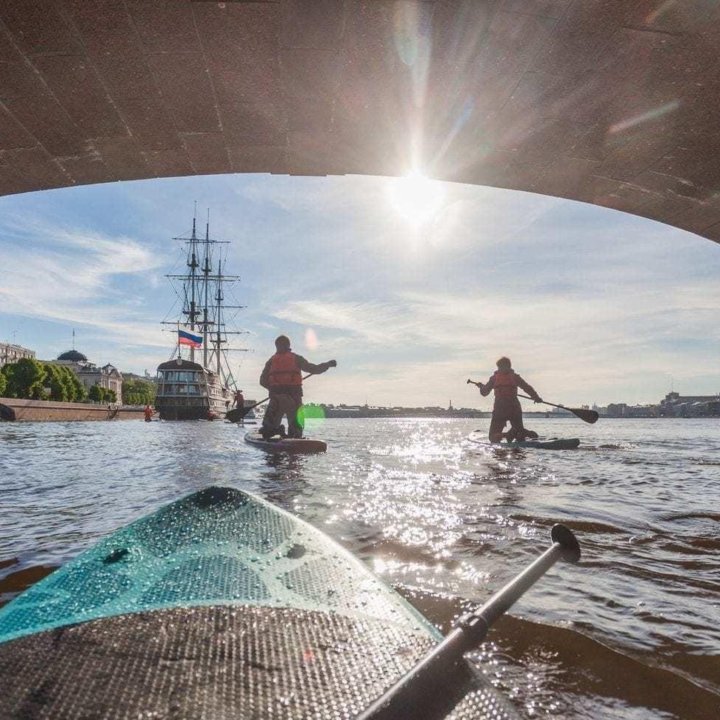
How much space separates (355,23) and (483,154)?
69.1 inches

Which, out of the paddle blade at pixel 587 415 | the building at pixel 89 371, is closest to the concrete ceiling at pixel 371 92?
the paddle blade at pixel 587 415

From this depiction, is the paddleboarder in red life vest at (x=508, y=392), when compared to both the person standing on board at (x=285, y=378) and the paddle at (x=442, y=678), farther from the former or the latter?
the paddle at (x=442, y=678)

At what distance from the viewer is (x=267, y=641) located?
1.30m

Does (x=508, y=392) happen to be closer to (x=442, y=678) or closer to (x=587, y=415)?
(x=587, y=415)

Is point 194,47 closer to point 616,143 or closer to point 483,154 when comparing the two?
point 483,154

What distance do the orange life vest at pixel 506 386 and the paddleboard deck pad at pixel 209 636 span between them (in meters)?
10.4

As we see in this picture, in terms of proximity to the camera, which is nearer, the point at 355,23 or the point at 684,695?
the point at 684,695

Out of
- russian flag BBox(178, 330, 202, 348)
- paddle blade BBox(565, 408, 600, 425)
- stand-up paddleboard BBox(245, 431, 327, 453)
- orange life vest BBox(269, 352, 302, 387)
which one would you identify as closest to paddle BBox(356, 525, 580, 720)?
stand-up paddleboard BBox(245, 431, 327, 453)

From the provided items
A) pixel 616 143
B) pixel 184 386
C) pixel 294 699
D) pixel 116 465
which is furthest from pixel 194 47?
pixel 184 386

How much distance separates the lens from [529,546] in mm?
3125

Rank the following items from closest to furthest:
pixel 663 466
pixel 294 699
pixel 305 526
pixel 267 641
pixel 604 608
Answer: pixel 294 699, pixel 267 641, pixel 604 608, pixel 305 526, pixel 663 466

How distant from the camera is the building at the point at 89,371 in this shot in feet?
360

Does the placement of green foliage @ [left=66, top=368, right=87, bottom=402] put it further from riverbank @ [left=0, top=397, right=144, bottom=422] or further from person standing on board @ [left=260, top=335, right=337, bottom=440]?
person standing on board @ [left=260, top=335, right=337, bottom=440]

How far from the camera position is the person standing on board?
10883mm
